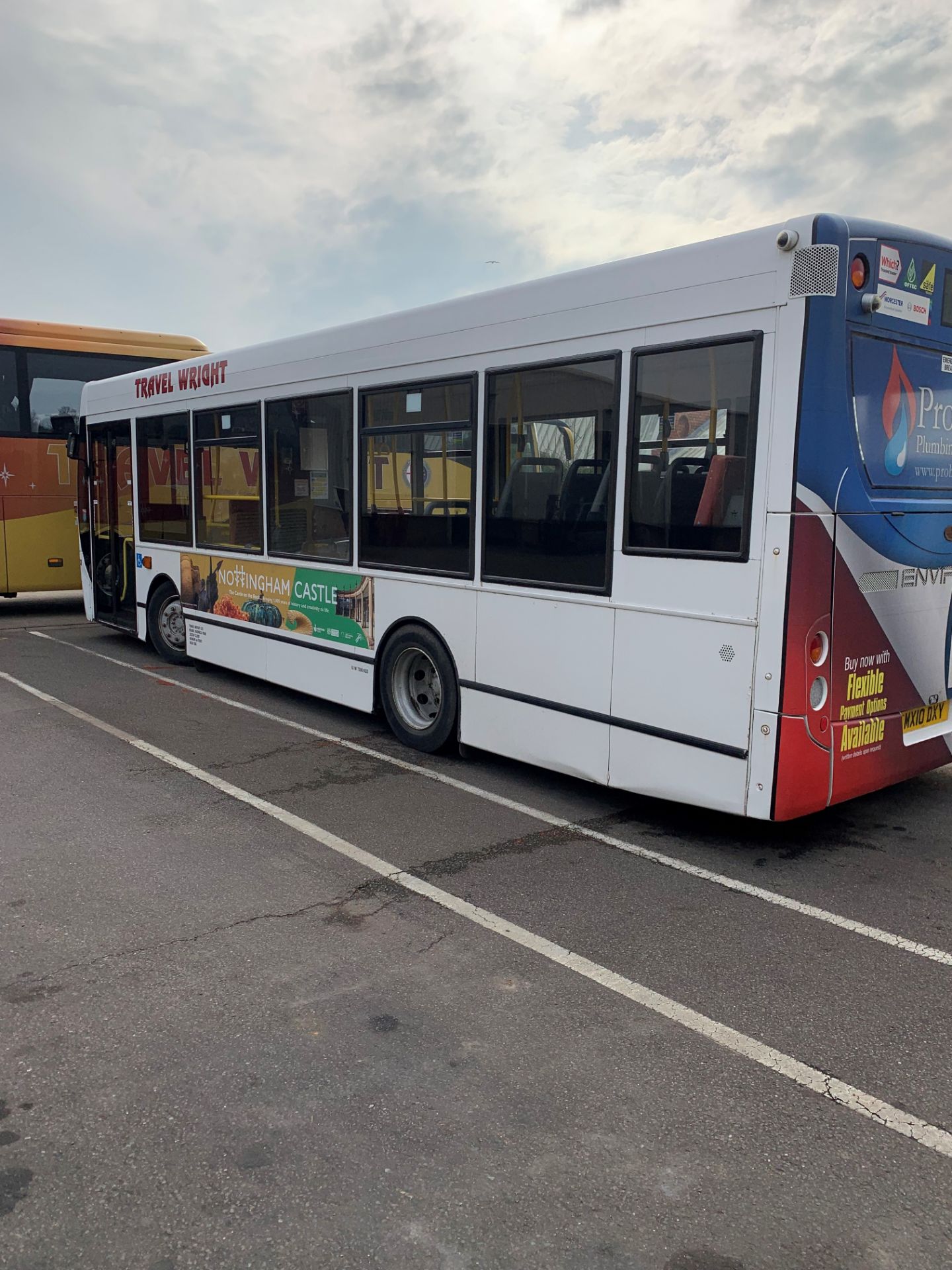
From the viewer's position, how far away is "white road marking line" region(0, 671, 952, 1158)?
2.88 m

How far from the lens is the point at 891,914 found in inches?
169

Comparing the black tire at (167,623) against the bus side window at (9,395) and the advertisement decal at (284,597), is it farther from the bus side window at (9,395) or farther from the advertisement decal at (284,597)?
the bus side window at (9,395)

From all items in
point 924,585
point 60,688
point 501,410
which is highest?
point 501,410

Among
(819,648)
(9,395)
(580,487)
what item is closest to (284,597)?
(580,487)

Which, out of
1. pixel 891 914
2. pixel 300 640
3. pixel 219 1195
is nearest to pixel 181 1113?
pixel 219 1195

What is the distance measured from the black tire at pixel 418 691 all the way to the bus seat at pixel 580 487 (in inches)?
58.8

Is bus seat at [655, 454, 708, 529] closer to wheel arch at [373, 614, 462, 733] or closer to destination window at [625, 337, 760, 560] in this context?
destination window at [625, 337, 760, 560]

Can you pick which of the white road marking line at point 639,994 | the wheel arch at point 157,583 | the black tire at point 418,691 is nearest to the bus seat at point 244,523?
the wheel arch at point 157,583

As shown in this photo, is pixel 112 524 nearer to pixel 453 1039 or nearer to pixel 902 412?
pixel 902 412

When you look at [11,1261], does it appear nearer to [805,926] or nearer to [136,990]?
[136,990]

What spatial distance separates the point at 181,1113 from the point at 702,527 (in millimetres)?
3374

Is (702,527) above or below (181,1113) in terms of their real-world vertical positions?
above

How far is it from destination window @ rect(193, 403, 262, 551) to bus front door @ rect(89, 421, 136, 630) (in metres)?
1.70

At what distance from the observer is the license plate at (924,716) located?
5141mm
